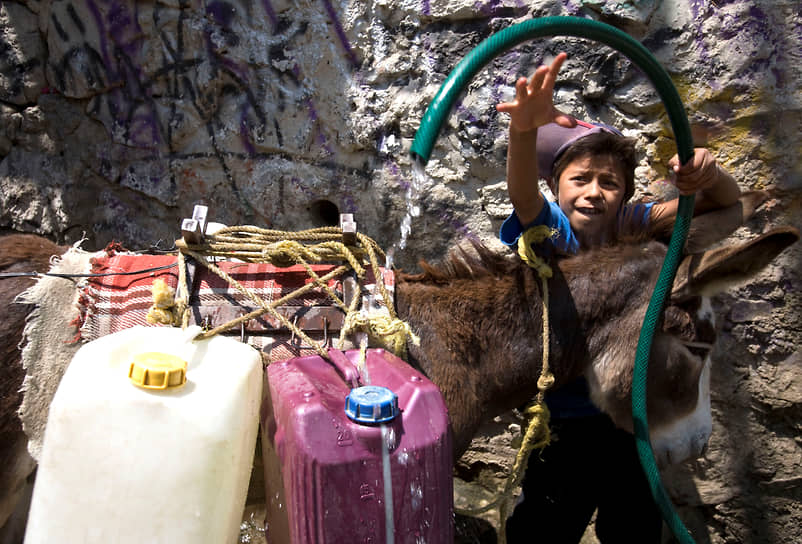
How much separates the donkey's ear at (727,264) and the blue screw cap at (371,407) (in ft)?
3.12

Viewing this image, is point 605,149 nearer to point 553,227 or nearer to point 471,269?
point 553,227

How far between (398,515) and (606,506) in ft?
4.28

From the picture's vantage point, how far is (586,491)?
6.55 ft

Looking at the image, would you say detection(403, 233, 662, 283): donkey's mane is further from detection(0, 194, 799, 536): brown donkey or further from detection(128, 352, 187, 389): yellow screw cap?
detection(128, 352, 187, 389): yellow screw cap

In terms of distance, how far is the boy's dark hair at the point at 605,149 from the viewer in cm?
173

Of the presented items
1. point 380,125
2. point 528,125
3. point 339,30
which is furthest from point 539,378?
point 339,30

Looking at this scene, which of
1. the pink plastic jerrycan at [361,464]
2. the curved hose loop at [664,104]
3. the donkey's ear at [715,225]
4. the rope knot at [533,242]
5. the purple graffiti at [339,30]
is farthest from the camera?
the purple graffiti at [339,30]

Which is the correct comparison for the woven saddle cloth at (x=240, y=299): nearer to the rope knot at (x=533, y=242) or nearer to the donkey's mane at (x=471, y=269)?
the donkey's mane at (x=471, y=269)

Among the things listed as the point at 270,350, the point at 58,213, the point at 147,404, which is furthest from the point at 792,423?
the point at 58,213

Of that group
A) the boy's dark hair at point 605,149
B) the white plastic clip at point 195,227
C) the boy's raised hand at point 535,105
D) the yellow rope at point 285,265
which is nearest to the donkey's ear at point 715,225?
the boy's dark hair at point 605,149

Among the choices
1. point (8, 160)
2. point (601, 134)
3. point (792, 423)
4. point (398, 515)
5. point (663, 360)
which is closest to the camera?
point (398, 515)

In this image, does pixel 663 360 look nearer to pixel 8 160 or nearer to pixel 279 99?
pixel 279 99

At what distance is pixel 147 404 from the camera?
3.34 feet

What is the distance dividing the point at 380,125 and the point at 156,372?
80.1 inches
